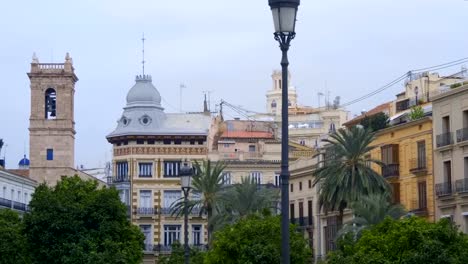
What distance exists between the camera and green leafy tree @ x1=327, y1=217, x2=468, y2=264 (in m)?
44.6

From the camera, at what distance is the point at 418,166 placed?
7156cm

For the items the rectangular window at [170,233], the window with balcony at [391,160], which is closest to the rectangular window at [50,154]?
the rectangular window at [170,233]

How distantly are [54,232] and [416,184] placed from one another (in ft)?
65.5

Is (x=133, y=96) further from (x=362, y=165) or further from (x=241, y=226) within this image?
(x=241, y=226)

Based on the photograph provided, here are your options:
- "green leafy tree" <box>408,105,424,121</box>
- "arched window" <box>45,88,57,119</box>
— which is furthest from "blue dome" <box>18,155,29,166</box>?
"green leafy tree" <box>408,105,424,121</box>

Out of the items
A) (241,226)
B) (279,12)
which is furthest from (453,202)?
(279,12)

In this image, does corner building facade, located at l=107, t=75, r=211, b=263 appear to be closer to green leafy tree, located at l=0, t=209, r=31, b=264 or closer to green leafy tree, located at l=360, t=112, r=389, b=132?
green leafy tree, located at l=360, t=112, r=389, b=132

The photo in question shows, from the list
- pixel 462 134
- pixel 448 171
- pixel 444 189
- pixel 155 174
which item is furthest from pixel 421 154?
pixel 155 174

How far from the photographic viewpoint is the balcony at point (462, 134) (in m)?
65.1

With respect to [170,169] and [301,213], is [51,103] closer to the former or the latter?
[170,169]

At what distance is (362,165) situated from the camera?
67375mm

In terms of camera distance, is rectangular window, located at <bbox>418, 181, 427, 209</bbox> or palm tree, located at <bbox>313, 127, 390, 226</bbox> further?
rectangular window, located at <bbox>418, 181, 427, 209</bbox>

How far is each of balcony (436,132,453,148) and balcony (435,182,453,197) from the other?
77.2 inches

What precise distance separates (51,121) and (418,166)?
53.3 m
